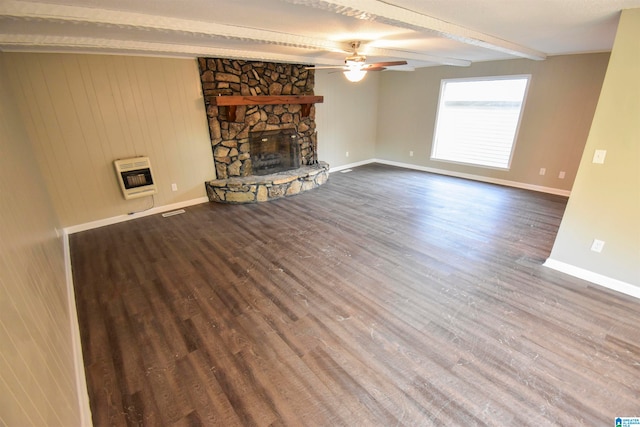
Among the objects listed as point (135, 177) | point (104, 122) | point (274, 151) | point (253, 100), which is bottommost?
point (135, 177)

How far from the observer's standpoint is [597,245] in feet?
8.86

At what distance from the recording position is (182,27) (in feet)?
7.88

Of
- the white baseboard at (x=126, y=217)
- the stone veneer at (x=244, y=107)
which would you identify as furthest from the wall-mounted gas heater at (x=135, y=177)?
the stone veneer at (x=244, y=107)

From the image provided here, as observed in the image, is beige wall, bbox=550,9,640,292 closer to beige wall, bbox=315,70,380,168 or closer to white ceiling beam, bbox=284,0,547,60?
white ceiling beam, bbox=284,0,547,60

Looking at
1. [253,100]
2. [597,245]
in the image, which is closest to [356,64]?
[253,100]

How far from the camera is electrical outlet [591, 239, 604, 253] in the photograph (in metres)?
2.68

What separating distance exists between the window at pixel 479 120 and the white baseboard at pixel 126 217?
5.28 metres

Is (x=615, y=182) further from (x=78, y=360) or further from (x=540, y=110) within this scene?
(x=78, y=360)

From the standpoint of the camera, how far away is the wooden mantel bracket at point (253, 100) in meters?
4.45

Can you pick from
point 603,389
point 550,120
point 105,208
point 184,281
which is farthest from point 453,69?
point 105,208

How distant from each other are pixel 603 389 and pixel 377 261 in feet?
6.09

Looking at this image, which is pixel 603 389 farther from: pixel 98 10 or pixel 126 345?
pixel 98 10

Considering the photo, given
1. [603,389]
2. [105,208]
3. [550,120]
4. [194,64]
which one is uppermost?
[194,64]

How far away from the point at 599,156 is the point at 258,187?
4276 mm
